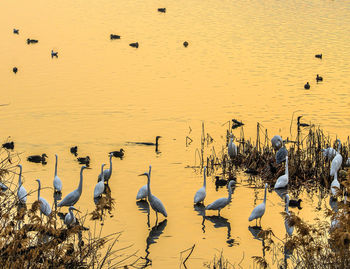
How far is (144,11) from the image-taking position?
253 feet

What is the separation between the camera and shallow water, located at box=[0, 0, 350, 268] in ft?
63.2

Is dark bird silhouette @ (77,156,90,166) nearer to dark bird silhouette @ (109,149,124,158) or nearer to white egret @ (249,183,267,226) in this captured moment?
dark bird silhouette @ (109,149,124,158)

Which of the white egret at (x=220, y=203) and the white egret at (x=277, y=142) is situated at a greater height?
the white egret at (x=277, y=142)

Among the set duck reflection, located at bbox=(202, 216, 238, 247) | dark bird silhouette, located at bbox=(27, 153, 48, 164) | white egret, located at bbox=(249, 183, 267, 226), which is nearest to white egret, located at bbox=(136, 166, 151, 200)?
duck reflection, located at bbox=(202, 216, 238, 247)

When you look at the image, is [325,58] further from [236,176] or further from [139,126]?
[236,176]

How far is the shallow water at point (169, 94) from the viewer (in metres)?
19.2

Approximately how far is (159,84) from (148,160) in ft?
50.5

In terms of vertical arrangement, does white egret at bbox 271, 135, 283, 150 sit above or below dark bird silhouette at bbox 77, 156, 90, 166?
above

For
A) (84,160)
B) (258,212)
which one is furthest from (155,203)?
(84,160)

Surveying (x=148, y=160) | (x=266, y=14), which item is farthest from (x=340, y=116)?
(x=266, y=14)

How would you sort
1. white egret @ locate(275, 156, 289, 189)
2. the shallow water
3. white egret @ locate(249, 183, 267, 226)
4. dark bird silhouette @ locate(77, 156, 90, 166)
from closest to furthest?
1. white egret @ locate(249, 183, 267, 226)
2. the shallow water
3. white egret @ locate(275, 156, 289, 189)
4. dark bird silhouette @ locate(77, 156, 90, 166)

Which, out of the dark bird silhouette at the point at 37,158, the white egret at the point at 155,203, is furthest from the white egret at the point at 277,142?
the dark bird silhouette at the point at 37,158

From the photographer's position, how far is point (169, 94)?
37438mm

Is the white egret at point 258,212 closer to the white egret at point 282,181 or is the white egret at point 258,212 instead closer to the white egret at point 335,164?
the white egret at point 282,181
